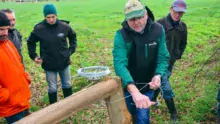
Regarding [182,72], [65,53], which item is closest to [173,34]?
[65,53]

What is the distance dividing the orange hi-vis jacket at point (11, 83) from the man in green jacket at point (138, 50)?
1.25 m

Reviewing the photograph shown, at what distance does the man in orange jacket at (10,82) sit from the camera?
350 centimetres

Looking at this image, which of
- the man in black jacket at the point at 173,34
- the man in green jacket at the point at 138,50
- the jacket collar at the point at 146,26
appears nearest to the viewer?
the man in green jacket at the point at 138,50

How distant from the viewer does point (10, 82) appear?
357cm

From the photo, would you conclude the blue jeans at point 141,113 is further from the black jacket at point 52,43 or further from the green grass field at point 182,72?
the black jacket at point 52,43

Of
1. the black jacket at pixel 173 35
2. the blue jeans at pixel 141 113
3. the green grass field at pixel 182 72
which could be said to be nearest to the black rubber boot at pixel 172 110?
the green grass field at pixel 182 72

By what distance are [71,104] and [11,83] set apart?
115 cm

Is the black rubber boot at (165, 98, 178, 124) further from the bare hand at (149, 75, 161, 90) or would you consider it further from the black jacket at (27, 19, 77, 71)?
the black jacket at (27, 19, 77, 71)

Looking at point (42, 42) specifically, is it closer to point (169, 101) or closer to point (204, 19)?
point (169, 101)

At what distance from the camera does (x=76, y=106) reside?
112 inches

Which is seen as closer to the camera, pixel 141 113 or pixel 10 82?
pixel 10 82

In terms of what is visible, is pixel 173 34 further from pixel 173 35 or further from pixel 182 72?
pixel 182 72

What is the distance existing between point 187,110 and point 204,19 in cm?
1153

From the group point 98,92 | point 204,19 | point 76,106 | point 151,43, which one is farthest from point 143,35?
point 204,19
